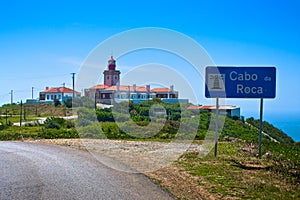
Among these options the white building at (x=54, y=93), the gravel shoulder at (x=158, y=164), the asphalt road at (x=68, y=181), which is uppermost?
the white building at (x=54, y=93)

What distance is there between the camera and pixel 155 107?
3002 centimetres

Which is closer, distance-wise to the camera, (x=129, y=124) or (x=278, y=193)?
(x=278, y=193)

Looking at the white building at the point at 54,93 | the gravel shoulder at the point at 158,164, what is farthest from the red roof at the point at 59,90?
the gravel shoulder at the point at 158,164

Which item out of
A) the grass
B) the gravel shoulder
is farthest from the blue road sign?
the gravel shoulder

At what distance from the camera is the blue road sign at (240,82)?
1265 cm

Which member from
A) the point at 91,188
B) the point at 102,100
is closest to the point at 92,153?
the point at 91,188

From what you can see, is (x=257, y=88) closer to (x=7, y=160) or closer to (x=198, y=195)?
(x=198, y=195)

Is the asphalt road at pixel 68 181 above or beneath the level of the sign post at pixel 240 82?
beneath

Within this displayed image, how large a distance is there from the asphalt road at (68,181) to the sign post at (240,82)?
15.1 ft

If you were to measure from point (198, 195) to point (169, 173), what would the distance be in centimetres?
246

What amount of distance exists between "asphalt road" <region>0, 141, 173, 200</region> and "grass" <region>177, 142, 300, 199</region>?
4.77ft

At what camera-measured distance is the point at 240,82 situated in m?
12.8

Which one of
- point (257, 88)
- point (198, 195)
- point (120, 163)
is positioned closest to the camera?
point (198, 195)

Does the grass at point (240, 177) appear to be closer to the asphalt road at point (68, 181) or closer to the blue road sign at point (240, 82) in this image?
the asphalt road at point (68, 181)
